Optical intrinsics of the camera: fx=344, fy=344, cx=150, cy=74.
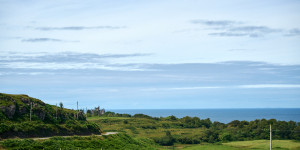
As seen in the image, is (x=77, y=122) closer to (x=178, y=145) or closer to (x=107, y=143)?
(x=107, y=143)

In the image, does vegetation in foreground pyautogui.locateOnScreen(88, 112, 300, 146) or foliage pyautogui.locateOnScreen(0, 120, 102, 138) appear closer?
foliage pyautogui.locateOnScreen(0, 120, 102, 138)

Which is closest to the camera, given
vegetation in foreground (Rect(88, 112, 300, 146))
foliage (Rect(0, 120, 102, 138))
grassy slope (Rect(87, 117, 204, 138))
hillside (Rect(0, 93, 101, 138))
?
foliage (Rect(0, 120, 102, 138))

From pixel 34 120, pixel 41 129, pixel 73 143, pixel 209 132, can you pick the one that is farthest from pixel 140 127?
pixel 73 143

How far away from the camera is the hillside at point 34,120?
57.5 metres

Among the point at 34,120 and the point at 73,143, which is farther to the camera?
the point at 34,120

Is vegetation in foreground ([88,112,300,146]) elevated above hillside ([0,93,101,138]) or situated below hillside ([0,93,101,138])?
below

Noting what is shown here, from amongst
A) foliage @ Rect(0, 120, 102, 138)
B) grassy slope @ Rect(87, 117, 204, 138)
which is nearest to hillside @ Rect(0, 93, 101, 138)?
foliage @ Rect(0, 120, 102, 138)

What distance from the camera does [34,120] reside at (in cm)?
6575

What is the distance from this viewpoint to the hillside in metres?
57.5

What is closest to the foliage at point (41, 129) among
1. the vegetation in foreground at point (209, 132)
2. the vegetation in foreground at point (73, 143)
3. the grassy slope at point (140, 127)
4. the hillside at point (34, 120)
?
the hillside at point (34, 120)

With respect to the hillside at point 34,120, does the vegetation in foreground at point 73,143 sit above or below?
below

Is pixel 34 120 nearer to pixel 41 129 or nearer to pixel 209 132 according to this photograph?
pixel 41 129

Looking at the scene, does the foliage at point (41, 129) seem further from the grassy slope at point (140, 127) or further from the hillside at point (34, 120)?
the grassy slope at point (140, 127)

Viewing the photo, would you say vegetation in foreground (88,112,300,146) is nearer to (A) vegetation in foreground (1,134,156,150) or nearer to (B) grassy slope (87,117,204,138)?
(B) grassy slope (87,117,204,138)
